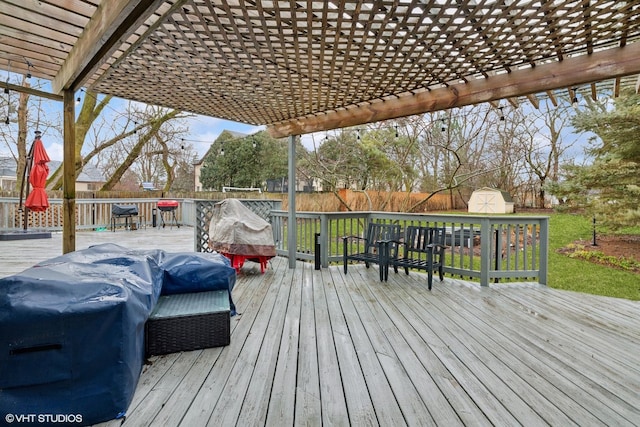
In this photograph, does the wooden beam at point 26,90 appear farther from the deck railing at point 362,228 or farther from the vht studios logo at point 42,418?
the vht studios logo at point 42,418

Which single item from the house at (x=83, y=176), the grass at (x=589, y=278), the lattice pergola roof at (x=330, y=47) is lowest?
the grass at (x=589, y=278)

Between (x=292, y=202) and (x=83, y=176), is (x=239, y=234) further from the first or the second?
(x=83, y=176)

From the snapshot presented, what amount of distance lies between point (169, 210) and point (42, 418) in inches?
402

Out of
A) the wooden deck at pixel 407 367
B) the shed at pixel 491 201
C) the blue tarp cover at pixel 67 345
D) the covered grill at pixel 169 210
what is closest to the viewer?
the blue tarp cover at pixel 67 345

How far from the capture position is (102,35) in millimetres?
2230

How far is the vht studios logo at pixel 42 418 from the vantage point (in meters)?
1.46

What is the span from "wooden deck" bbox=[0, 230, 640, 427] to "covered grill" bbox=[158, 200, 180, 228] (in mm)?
8248

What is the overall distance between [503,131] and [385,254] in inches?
455

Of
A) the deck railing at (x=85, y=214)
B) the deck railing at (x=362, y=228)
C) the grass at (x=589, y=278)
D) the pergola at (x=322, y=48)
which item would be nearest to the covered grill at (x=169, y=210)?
the deck railing at (x=85, y=214)

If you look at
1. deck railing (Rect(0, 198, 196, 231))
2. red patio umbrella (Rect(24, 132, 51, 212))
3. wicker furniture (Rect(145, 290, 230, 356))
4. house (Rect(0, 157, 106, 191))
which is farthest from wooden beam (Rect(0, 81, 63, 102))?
house (Rect(0, 157, 106, 191))

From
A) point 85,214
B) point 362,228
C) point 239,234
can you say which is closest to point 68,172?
point 239,234

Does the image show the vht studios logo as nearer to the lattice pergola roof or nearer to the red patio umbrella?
the lattice pergola roof

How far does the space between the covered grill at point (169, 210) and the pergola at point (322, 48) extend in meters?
7.32

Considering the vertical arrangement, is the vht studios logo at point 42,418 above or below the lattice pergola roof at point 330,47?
below
